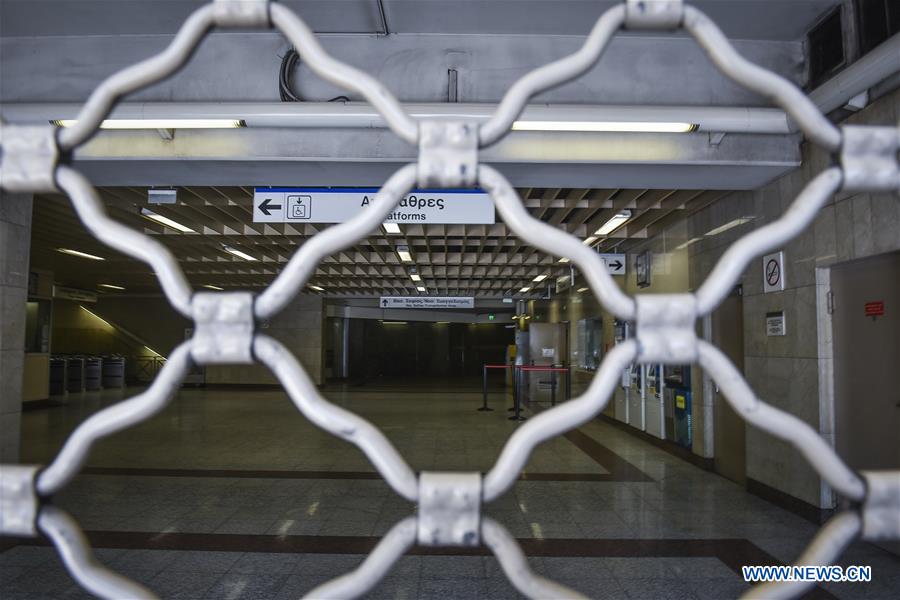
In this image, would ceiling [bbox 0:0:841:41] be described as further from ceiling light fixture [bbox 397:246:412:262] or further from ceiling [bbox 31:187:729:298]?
ceiling light fixture [bbox 397:246:412:262]

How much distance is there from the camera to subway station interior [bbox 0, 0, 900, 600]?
792 mm

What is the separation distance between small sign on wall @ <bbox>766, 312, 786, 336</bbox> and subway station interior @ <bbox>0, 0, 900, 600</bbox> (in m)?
0.05

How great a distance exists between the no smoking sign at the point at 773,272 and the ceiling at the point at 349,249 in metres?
1.13

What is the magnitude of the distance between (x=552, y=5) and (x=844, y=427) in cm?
368

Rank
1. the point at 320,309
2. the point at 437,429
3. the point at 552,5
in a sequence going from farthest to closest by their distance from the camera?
the point at 320,309
the point at 437,429
the point at 552,5

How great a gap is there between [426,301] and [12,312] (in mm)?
12476

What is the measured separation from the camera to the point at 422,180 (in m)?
0.80

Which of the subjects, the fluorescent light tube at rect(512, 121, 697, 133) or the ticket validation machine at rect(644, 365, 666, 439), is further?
the ticket validation machine at rect(644, 365, 666, 439)

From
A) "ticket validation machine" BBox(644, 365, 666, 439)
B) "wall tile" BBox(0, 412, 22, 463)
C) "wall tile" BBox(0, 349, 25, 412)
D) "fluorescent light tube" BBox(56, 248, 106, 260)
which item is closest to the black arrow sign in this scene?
"wall tile" BBox(0, 349, 25, 412)

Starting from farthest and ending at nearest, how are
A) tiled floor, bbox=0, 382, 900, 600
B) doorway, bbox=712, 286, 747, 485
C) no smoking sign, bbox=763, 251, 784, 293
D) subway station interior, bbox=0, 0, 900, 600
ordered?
doorway, bbox=712, 286, 747, 485 → no smoking sign, bbox=763, 251, 784, 293 → tiled floor, bbox=0, 382, 900, 600 → subway station interior, bbox=0, 0, 900, 600

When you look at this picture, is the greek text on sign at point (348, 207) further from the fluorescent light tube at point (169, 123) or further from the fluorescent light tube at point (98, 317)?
the fluorescent light tube at point (98, 317)

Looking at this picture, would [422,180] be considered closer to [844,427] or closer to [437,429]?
[844,427]

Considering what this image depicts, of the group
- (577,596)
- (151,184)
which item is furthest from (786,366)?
(151,184)

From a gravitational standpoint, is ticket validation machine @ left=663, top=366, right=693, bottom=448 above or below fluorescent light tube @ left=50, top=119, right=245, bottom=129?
below
